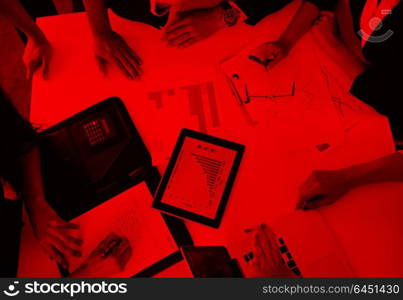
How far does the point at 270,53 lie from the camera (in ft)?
3.33

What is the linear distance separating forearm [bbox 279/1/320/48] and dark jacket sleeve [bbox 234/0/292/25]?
7 cm

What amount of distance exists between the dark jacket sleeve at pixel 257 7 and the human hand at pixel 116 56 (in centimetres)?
40

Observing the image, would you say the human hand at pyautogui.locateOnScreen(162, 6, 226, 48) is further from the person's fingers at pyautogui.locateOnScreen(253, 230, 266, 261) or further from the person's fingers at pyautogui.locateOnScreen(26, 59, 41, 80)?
the person's fingers at pyautogui.locateOnScreen(253, 230, 266, 261)

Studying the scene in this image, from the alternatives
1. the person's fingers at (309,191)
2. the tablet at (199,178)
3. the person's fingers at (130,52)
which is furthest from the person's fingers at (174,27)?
the person's fingers at (309,191)

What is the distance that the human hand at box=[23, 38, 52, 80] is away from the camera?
104cm

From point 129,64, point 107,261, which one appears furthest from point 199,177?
point 129,64

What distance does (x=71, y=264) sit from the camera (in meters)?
0.84

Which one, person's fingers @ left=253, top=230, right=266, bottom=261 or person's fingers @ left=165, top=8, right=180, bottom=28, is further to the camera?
person's fingers @ left=165, top=8, right=180, bottom=28

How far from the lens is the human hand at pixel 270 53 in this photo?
1013 millimetres

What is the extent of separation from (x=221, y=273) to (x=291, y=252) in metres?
0.20

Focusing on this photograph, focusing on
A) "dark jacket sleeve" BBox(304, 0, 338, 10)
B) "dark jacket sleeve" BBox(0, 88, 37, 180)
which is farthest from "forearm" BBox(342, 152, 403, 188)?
"dark jacket sleeve" BBox(0, 88, 37, 180)

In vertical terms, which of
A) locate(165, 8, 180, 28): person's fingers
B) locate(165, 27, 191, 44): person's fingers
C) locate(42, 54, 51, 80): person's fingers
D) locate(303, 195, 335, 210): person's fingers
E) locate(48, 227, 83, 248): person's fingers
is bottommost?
locate(48, 227, 83, 248): person's fingers

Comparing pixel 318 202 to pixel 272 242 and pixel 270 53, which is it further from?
pixel 270 53

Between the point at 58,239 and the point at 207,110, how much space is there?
563 mm
